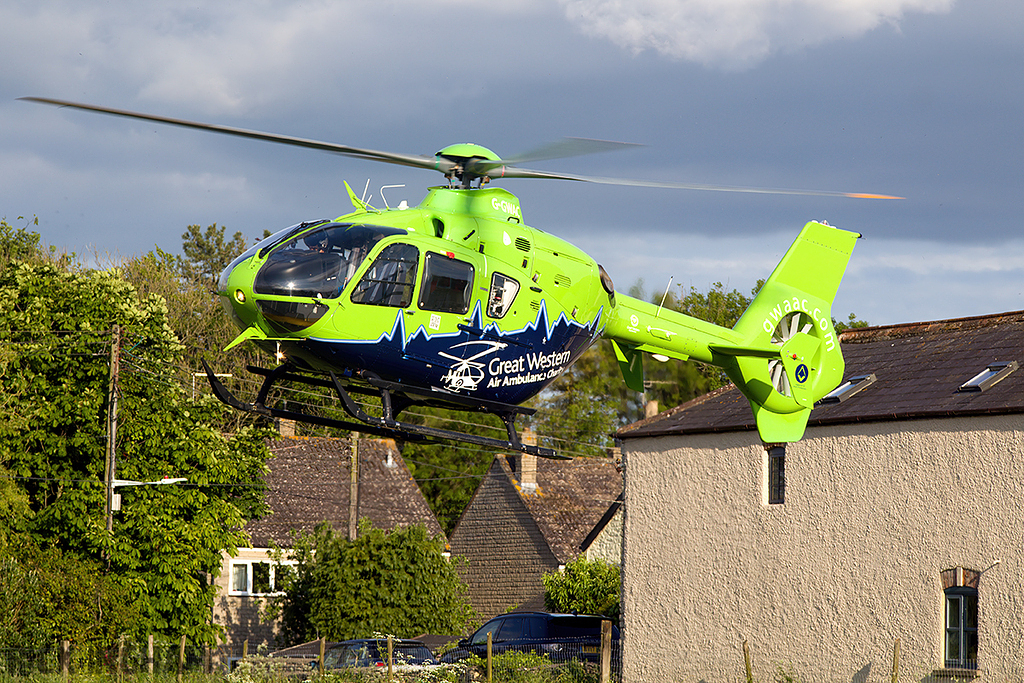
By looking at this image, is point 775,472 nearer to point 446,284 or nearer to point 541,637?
point 541,637

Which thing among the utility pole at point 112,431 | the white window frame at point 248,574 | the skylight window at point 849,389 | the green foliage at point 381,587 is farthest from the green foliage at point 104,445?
the skylight window at point 849,389

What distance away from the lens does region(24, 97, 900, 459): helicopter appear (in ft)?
44.7

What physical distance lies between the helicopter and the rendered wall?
835 cm

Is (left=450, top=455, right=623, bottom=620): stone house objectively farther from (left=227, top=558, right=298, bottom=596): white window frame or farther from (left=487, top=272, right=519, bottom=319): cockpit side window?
(left=487, top=272, right=519, bottom=319): cockpit side window

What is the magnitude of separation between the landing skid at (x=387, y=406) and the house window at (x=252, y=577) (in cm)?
2540

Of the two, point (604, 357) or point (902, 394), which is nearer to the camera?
point (902, 394)

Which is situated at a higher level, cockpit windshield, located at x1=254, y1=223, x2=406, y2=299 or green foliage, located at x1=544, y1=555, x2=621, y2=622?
cockpit windshield, located at x1=254, y1=223, x2=406, y2=299

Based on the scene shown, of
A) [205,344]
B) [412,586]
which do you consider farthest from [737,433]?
[205,344]

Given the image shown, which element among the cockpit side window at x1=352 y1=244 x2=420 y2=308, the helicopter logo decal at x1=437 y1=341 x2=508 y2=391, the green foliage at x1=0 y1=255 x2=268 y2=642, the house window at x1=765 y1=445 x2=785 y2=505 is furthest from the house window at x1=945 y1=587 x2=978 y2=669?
the green foliage at x1=0 y1=255 x2=268 y2=642

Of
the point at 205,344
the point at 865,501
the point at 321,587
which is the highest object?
the point at 205,344

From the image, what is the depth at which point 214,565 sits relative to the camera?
3019 cm

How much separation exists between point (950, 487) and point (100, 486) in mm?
18817

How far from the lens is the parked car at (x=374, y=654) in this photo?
23.6m

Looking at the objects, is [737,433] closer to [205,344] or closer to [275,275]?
[275,275]
